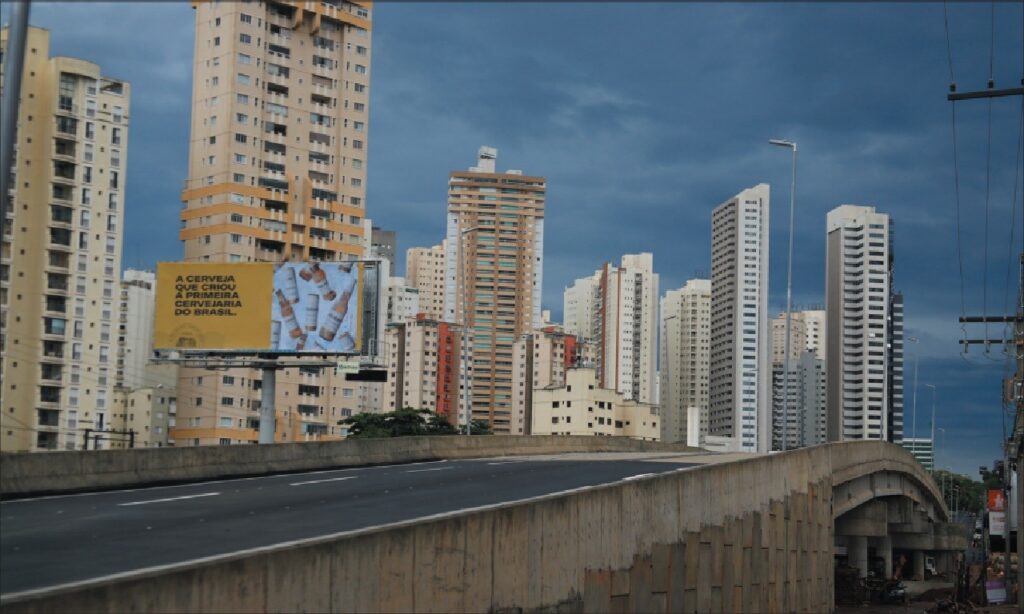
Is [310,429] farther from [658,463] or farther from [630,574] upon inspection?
[630,574]

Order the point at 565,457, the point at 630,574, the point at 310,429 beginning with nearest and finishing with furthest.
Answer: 1. the point at 630,574
2. the point at 565,457
3. the point at 310,429

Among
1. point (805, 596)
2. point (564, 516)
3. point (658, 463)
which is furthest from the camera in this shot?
point (658, 463)

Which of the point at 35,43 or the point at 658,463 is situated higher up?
the point at 35,43

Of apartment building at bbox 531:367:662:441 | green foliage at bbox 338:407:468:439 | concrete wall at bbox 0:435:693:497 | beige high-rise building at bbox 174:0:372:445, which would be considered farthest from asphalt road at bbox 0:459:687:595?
apartment building at bbox 531:367:662:441

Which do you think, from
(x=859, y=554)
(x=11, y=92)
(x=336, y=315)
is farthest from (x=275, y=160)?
(x=11, y=92)

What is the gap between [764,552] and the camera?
3434 cm

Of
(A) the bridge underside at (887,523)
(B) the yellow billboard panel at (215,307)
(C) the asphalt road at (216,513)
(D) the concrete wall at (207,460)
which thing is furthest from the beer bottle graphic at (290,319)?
(A) the bridge underside at (887,523)

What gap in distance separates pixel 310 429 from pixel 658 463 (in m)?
91.4

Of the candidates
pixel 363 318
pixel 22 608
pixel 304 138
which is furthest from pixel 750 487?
pixel 304 138

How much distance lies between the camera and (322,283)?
5703 cm

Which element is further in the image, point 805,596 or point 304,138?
point 304,138

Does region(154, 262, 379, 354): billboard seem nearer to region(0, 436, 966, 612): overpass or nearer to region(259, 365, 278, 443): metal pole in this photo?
region(259, 365, 278, 443): metal pole

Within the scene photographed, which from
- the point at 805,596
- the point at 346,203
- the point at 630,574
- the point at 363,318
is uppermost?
A: the point at 346,203

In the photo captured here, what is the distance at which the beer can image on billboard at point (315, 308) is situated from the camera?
2218 inches
